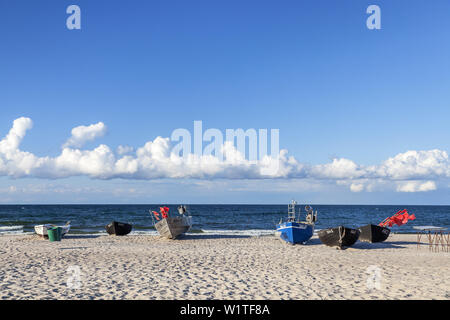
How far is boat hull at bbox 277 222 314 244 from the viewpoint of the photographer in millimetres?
23062

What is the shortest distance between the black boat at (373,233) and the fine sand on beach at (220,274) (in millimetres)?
4792

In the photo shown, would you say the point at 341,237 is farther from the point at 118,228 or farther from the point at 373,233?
the point at 118,228

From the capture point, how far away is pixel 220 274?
42.5ft

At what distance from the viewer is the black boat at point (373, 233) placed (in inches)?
976

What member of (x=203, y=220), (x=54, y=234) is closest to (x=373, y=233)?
(x=54, y=234)

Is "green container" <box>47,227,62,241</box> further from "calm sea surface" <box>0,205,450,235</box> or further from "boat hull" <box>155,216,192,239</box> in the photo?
"calm sea surface" <box>0,205,450,235</box>

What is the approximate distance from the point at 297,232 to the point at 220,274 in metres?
11.2

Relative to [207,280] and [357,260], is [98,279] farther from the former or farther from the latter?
[357,260]

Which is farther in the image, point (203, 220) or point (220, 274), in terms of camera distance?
point (203, 220)

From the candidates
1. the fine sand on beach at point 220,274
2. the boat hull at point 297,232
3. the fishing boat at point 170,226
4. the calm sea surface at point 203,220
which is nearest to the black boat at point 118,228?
the fishing boat at point 170,226

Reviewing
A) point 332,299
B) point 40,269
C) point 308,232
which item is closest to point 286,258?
point 308,232

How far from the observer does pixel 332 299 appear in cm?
970
